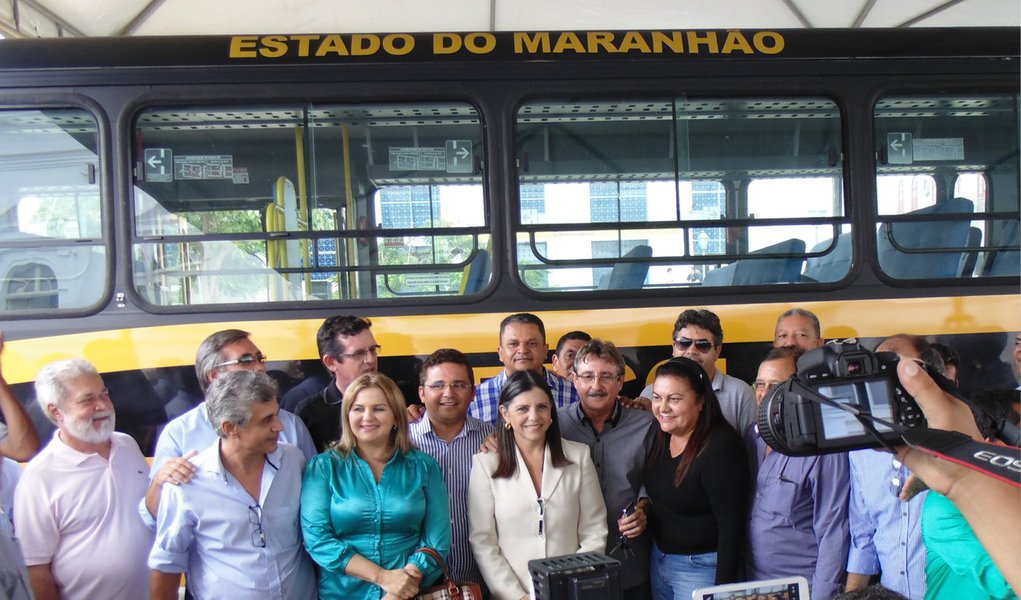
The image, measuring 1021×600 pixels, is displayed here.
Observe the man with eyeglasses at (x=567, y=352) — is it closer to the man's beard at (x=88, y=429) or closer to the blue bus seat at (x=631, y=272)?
the blue bus seat at (x=631, y=272)

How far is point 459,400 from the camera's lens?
3812 mm

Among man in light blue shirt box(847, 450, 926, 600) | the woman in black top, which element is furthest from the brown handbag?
man in light blue shirt box(847, 450, 926, 600)

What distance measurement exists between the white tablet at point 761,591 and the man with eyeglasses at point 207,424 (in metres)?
2.09

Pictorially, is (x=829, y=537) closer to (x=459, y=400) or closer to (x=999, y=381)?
(x=459, y=400)

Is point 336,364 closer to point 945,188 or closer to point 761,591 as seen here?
point 761,591

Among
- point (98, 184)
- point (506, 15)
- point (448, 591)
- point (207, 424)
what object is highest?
point (506, 15)

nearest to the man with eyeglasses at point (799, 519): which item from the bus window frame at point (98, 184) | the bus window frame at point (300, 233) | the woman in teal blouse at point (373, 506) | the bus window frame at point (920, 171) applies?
the woman in teal blouse at point (373, 506)

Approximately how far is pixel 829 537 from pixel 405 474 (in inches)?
64.9

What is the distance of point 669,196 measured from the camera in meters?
4.51

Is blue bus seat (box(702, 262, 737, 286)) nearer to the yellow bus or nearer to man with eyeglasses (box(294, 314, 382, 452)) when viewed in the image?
the yellow bus

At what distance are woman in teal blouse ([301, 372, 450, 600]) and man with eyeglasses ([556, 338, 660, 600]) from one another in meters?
0.73

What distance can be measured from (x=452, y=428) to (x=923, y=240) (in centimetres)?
270

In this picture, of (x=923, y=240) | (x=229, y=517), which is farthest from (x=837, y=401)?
(x=923, y=240)

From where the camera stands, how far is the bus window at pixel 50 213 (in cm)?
436
